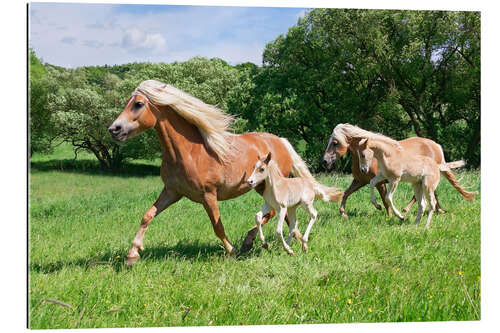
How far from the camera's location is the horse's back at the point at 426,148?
562cm

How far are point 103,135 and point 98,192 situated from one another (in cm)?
103

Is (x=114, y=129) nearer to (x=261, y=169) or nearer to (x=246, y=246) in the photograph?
(x=261, y=169)

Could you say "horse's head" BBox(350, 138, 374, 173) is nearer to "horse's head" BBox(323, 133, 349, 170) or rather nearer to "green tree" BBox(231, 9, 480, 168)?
"horse's head" BBox(323, 133, 349, 170)

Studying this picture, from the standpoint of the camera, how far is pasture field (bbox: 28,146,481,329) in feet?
10.6

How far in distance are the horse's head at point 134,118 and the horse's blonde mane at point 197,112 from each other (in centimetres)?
7

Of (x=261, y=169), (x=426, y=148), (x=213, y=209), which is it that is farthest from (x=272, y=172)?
(x=426, y=148)

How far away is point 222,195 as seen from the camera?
4.03 meters

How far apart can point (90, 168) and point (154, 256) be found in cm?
221

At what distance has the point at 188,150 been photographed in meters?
3.77

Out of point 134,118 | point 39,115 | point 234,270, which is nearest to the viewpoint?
point 134,118

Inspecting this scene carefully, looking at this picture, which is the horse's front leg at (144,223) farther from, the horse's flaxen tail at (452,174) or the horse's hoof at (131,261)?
the horse's flaxen tail at (452,174)

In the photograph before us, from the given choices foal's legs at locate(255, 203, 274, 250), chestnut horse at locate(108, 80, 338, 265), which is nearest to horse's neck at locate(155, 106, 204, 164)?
chestnut horse at locate(108, 80, 338, 265)

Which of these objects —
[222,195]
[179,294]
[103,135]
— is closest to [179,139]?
[222,195]

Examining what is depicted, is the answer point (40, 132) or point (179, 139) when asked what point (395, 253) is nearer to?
point (179, 139)
